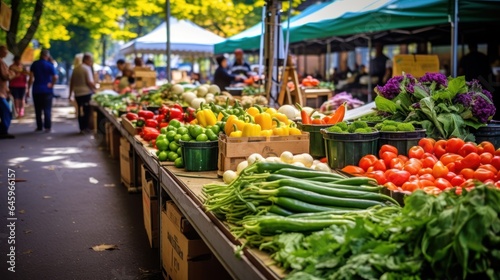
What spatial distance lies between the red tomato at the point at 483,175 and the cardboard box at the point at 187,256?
1.82 metres

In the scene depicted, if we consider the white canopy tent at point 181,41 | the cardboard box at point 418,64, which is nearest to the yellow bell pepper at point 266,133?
the cardboard box at point 418,64

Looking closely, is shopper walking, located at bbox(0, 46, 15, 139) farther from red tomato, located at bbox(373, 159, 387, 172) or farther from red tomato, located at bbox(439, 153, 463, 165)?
red tomato, located at bbox(439, 153, 463, 165)

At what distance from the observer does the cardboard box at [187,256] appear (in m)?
3.92

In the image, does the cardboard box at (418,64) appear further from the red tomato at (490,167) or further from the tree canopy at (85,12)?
the red tomato at (490,167)

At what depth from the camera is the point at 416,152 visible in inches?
153

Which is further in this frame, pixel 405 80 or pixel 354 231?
pixel 405 80

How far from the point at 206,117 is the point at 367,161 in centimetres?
209

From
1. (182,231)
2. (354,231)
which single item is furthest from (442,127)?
(354,231)

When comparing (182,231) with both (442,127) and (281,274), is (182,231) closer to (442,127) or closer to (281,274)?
(281,274)

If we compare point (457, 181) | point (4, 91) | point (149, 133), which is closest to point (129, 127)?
point (149, 133)

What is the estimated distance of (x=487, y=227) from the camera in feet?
6.61

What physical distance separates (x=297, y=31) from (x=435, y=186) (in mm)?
9069

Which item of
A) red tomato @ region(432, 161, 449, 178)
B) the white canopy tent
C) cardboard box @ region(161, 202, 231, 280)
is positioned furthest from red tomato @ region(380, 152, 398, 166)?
the white canopy tent

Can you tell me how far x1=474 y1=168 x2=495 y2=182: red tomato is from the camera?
334 cm
